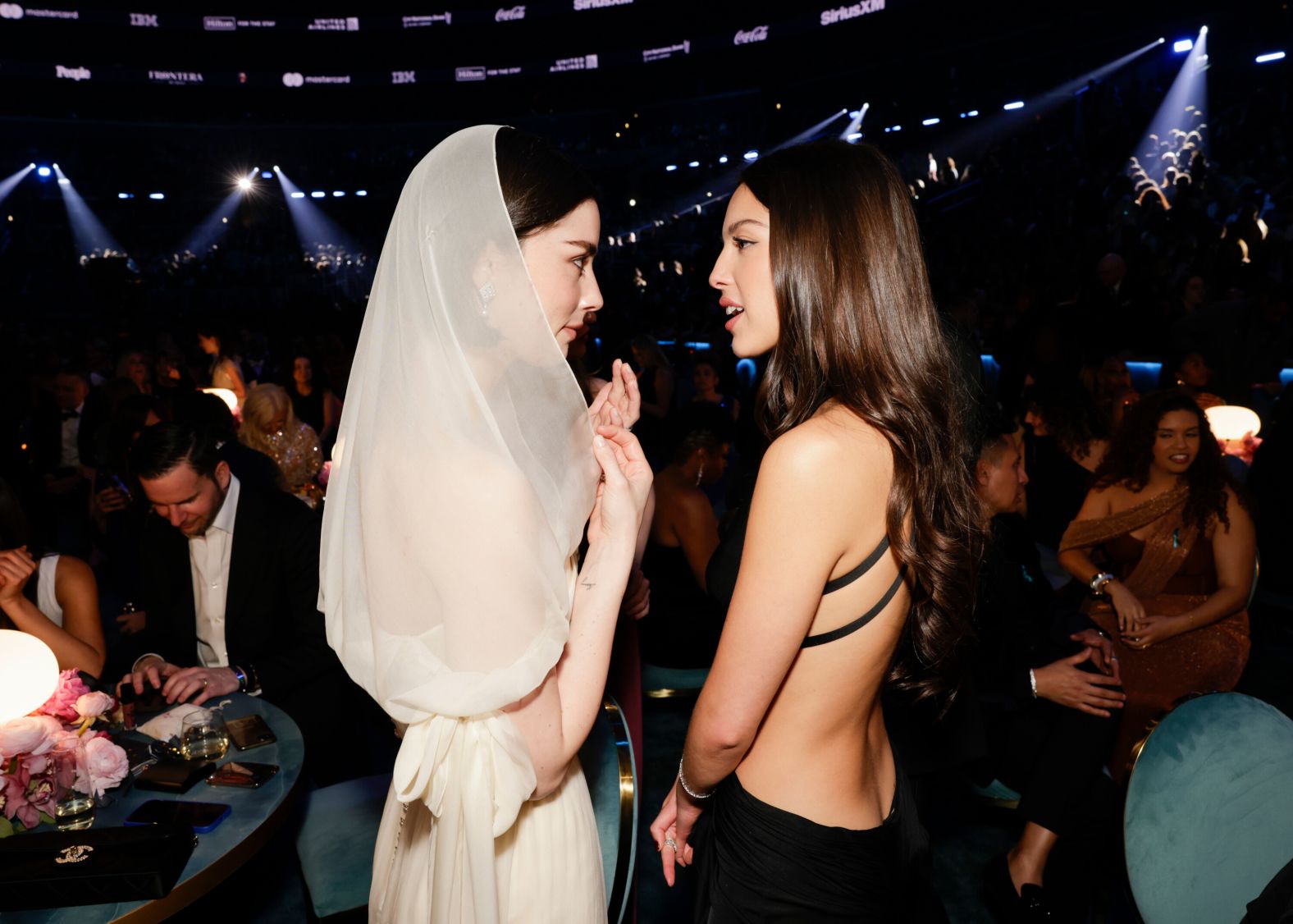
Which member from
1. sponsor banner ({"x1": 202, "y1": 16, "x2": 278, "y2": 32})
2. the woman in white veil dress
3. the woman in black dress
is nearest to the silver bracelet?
the woman in black dress

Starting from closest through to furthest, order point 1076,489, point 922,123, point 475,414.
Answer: point 475,414
point 1076,489
point 922,123

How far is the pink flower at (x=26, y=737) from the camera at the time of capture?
1.66m

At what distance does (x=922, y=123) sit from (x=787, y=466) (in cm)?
2008

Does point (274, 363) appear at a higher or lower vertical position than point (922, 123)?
lower

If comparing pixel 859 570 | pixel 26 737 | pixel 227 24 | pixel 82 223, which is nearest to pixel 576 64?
pixel 227 24

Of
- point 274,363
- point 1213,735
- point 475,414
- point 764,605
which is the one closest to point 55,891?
point 475,414

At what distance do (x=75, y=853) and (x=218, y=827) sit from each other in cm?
26

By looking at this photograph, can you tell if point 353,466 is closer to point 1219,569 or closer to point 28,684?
point 28,684

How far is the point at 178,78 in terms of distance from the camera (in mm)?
24672

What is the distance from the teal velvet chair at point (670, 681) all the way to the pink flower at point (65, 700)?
1.92 meters

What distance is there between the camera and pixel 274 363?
10680 millimetres

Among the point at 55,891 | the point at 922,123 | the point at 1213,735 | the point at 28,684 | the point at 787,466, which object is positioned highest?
the point at 922,123

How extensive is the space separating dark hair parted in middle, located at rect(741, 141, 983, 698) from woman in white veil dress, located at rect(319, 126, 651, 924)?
11.7 inches

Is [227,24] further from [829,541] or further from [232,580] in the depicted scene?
[829,541]
